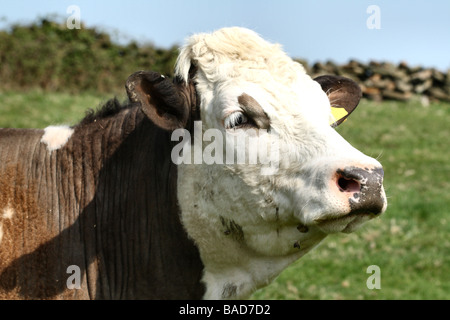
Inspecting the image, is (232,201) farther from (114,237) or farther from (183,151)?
(114,237)

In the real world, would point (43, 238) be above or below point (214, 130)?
below

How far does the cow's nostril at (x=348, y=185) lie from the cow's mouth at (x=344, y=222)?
0.52 feet

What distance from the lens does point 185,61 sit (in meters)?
4.64

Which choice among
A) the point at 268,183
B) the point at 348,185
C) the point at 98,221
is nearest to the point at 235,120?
the point at 268,183

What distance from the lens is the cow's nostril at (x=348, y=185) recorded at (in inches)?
152

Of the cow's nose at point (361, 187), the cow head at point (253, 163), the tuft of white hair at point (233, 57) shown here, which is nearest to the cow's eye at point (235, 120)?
the cow head at point (253, 163)

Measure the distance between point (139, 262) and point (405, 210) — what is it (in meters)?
8.77

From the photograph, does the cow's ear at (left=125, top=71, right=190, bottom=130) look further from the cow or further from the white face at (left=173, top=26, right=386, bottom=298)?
the white face at (left=173, top=26, right=386, bottom=298)

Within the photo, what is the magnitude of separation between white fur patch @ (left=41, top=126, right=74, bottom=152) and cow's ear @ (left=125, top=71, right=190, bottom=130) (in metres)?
0.74

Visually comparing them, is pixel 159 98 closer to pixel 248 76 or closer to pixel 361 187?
pixel 248 76

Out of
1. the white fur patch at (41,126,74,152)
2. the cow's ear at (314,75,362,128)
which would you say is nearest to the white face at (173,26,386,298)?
the cow's ear at (314,75,362,128)

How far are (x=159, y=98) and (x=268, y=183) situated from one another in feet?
3.25

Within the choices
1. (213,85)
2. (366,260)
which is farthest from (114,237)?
(366,260)

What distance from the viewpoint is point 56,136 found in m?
4.84
